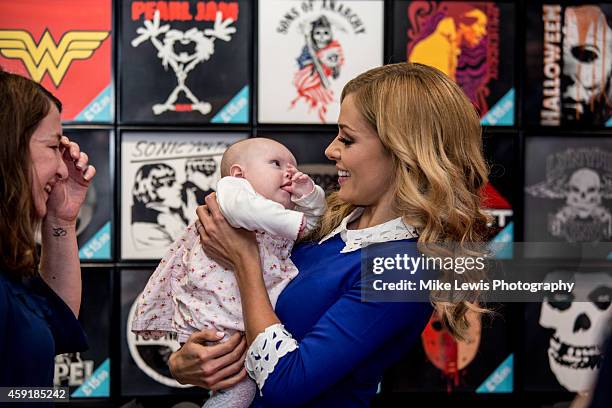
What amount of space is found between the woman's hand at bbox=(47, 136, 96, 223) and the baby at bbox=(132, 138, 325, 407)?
10.9 inches

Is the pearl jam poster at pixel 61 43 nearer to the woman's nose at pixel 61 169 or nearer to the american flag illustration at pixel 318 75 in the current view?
the american flag illustration at pixel 318 75

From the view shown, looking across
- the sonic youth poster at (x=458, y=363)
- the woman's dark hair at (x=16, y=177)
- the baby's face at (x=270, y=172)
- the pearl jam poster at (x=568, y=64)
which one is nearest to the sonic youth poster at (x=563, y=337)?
the sonic youth poster at (x=458, y=363)

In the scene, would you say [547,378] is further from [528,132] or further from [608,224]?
[528,132]

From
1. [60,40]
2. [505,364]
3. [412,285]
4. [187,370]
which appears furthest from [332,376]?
[60,40]

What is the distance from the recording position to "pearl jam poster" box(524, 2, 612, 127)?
3369 mm

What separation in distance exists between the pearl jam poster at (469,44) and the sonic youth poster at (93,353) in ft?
5.41

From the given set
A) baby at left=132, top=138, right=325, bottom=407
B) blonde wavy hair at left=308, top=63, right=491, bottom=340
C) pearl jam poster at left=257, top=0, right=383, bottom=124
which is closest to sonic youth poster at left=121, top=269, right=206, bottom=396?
pearl jam poster at left=257, top=0, right=383, bottom=124

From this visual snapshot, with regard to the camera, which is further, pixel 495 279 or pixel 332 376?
pixel 495 279

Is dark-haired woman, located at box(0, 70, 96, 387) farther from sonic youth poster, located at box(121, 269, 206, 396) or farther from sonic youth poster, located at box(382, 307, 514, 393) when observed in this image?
sonic youth poster, located at box(382, 307, 514, 393)

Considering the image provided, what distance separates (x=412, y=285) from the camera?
5.36 feet

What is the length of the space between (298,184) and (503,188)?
1729mm

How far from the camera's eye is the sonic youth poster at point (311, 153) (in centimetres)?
333

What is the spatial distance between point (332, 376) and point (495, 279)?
2.68 ft

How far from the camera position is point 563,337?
11.1 ft
